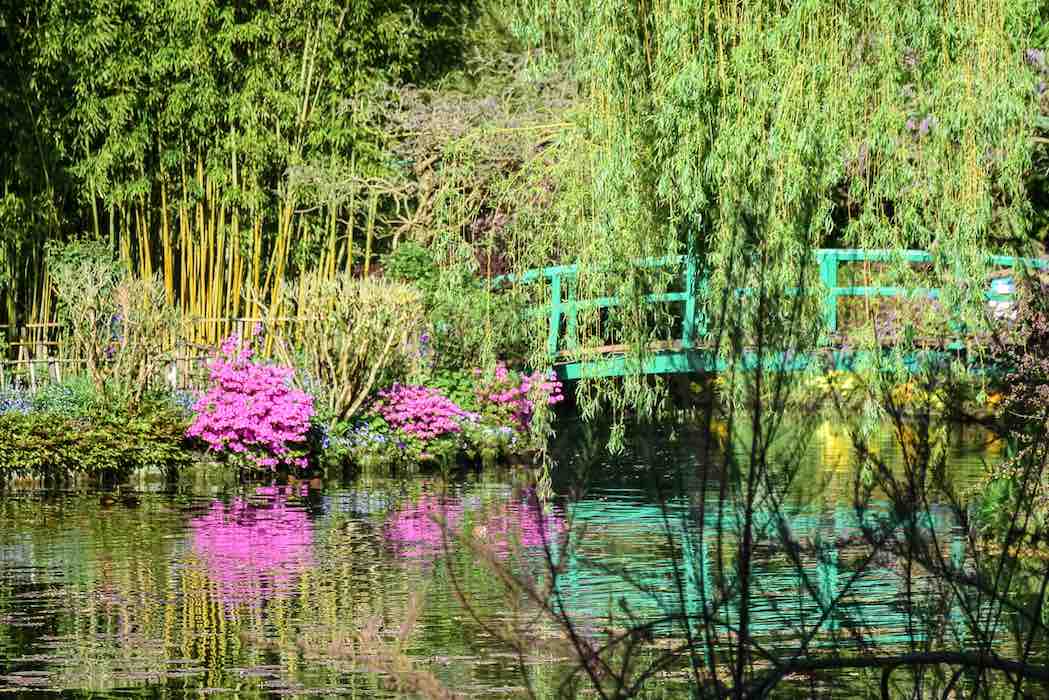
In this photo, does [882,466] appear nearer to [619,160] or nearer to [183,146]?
[619,160]

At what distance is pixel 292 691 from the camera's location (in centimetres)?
719

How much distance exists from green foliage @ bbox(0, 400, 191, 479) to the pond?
0.45 m

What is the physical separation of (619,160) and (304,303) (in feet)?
24.5

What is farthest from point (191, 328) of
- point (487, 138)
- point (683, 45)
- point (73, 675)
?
point (73, 675)

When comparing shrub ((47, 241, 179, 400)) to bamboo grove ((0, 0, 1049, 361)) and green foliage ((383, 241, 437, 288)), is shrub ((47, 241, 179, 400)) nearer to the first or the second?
bamboo grove ((0, 0, 1049, 361))

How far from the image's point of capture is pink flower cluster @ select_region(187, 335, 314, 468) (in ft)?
54.2

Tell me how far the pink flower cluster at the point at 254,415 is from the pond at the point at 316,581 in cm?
55

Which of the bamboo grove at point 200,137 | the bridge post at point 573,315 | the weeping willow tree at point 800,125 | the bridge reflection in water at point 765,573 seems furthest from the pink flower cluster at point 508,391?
the weeping willow tree at point 800,125

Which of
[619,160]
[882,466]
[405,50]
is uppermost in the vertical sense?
[405,50]

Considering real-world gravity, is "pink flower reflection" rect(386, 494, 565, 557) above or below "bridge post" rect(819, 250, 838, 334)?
below

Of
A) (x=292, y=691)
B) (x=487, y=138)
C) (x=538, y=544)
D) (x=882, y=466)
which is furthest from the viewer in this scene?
(x=487, y=138)

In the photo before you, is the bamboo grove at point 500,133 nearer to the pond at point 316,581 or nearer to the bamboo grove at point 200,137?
the bamboo grove at point 200,137

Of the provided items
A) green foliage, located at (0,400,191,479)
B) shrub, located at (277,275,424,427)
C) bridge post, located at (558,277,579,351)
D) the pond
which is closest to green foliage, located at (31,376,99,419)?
green foliage, located at (0,400,191,479)

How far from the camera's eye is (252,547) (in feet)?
39.0
